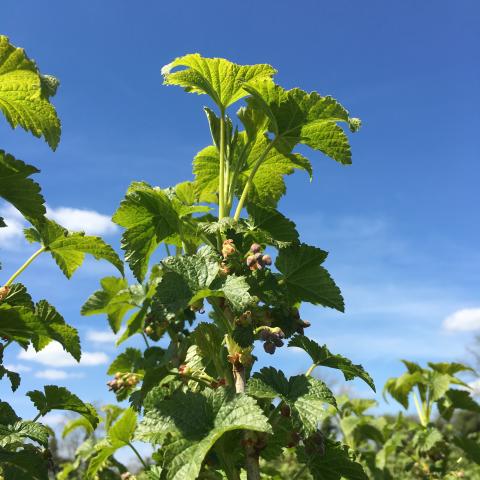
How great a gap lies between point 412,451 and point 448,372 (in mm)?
1082

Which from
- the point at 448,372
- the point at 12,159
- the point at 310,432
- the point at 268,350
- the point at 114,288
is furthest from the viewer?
the point at 448,372

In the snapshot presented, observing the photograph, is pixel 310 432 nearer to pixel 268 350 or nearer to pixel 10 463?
pixel 268 350

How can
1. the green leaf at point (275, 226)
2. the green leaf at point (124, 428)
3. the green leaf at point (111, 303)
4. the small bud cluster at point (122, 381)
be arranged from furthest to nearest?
1. the green leaf at point (111, 303)
2. the green leaf at point (124, 428)
3. the small bud cluster at point (122, 381)
4. the green leaf at point (275, 226)

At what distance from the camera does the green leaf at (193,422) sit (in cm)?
165

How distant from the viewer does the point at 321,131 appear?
236cm

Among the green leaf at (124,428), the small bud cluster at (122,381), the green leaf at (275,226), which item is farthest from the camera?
the green leaf at (124,428)

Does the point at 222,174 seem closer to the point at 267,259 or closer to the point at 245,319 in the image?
the point at 267,259

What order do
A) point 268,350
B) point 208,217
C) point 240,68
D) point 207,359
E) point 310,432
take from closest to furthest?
point 310,432
point 268,350
point 207,359
point 240,68
point 208,217

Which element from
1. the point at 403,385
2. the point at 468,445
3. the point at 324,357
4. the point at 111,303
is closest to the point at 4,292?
the point at 111,303

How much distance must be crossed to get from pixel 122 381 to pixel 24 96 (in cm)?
137

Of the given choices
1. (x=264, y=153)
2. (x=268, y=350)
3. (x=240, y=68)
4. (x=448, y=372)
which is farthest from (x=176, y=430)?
(x=448, y=372)

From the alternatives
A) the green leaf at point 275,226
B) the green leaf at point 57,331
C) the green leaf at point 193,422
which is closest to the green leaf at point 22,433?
the green leaf at point 57,331

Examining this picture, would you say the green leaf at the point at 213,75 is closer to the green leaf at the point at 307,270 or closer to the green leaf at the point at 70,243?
the green leaf at the point at 307,270

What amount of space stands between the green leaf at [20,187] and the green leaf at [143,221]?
31cm
